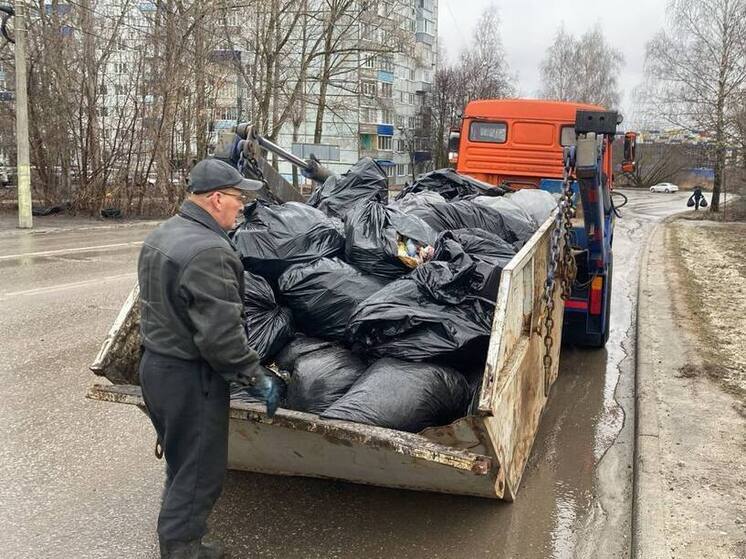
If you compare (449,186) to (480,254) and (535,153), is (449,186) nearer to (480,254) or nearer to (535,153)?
(480,254)

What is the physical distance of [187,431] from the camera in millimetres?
2570

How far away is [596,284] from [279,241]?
111 inches

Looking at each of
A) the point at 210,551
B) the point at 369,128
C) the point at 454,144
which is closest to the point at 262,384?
the point at 210,551

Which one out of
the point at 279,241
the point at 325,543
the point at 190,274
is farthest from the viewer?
the point at 279,241

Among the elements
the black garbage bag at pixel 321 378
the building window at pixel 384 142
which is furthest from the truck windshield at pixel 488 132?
the building window at pixel 384 142

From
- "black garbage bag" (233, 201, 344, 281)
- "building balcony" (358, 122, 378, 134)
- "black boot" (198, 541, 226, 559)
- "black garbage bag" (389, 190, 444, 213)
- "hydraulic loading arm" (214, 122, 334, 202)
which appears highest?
"building balcony" (358, 122, 378, 134)

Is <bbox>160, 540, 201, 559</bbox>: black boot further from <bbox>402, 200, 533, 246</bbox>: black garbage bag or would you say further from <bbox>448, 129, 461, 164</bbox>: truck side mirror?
<bbox>448, 129, 461, 164</bbox>: truck side mirror

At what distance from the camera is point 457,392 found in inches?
130

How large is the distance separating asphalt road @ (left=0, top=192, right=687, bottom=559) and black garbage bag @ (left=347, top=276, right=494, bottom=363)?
0.71 metres

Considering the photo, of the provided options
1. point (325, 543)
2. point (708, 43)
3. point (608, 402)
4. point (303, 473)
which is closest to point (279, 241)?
point (303, 473)

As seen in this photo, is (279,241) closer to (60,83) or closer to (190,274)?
(190,274)

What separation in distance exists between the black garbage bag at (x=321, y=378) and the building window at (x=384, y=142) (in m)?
50.7

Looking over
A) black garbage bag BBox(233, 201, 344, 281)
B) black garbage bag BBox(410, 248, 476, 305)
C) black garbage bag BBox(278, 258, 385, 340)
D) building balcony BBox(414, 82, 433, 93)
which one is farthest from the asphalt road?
building balcony BBox(414, 82, 433, 93)

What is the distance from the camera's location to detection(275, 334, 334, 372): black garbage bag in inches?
142
